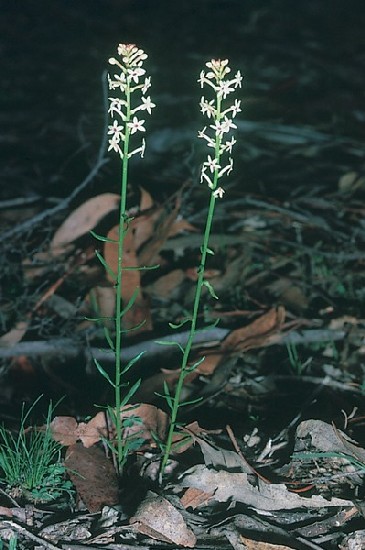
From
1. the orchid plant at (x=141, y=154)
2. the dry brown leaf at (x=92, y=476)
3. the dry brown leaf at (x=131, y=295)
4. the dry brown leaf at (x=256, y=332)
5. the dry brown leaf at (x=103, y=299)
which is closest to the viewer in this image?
the orchid plant at (x=141, y=154)

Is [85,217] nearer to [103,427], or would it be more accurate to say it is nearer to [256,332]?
[256,332]

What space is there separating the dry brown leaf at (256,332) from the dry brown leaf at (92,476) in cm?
99

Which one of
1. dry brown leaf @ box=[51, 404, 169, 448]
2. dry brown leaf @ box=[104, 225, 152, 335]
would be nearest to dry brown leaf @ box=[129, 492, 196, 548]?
dry brown leaf @ box=[51, 404, 169, 448]

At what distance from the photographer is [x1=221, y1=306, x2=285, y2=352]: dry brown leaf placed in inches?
150

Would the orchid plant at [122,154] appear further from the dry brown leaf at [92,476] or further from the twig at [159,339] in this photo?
the twig at [159,339]

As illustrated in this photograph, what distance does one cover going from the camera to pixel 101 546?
8.54 feet

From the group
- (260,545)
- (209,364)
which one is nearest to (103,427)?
(209,364)

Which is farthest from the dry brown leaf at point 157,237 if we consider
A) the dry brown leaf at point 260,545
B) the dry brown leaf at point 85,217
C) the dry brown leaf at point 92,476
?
the dry brown leaf at point 260,545

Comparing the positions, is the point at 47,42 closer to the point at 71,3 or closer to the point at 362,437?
the point at 71,3

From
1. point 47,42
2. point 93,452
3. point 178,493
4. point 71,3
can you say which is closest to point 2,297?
point 93,452

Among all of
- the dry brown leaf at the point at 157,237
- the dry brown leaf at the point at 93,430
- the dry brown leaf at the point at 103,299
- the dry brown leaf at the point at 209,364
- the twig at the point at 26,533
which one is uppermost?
the dry brown leaf at the point at 157,237

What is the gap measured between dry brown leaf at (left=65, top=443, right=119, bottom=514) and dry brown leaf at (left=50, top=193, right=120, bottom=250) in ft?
5.94

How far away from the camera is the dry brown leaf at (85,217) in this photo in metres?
4.59

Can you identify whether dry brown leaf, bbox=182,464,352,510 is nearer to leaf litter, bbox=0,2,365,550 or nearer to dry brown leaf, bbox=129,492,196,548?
leaf litter, bbox=0,2,365,550
